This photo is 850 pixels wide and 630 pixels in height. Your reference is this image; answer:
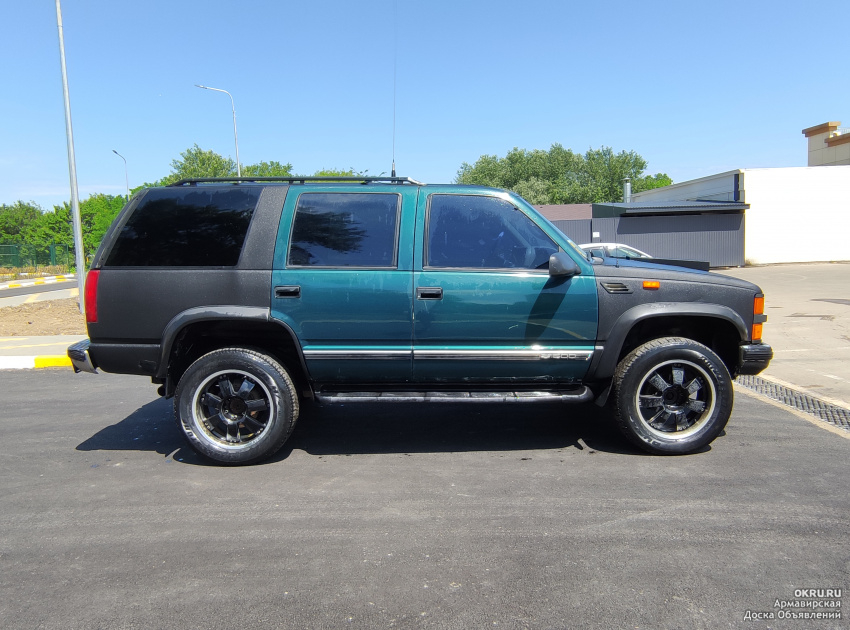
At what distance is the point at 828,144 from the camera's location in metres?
40.1

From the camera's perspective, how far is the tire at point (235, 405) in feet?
14.0

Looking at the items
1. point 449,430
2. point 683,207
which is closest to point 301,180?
point 449,430

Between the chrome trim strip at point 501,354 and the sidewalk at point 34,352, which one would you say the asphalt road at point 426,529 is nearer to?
the chrome trim strip at point 501,354

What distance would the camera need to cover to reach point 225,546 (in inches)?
124

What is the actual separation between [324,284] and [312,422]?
1738mm

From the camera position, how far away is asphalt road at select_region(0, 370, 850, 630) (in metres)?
2.61

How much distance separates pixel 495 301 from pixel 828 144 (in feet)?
150

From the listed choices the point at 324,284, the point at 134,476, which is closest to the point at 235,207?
the point at 324,284

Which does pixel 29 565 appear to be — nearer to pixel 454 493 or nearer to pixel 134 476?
pixel 134 476

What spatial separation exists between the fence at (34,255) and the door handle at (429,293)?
42.8 meters

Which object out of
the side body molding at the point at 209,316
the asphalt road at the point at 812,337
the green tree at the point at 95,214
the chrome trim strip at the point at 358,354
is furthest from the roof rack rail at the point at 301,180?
the green tree at the point at 95,214

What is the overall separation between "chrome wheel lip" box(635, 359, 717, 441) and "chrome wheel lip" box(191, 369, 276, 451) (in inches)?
104

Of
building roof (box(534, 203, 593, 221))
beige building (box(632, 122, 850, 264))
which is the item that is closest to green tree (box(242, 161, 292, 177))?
building roof (box(534, 203, 593, 221))

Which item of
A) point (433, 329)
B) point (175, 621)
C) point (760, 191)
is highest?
point (760, 191)
